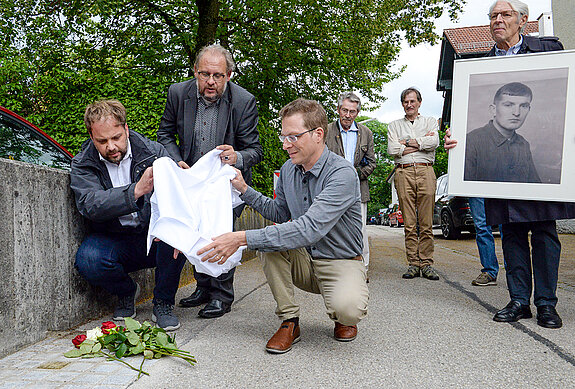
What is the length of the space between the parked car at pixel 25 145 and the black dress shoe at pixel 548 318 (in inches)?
172

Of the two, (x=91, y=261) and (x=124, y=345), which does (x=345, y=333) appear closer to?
(x=124, y=345)

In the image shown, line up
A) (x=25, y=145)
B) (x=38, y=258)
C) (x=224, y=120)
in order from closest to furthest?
(x=38, y=258)
(x=224, y=120)
(x=25, y=145)

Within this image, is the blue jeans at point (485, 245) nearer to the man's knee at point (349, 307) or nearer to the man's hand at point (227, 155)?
the man's knee at point (349, 307)

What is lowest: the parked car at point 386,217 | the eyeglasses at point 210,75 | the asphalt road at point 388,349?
the parked car at point 386,217

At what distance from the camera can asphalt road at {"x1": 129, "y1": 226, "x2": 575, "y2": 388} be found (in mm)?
2734

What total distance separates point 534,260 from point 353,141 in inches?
103

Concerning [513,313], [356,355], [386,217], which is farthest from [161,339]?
[386,217]

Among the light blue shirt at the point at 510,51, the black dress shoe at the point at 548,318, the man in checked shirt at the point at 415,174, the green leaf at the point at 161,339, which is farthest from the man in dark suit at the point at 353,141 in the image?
the green leaf at the point at 161,339

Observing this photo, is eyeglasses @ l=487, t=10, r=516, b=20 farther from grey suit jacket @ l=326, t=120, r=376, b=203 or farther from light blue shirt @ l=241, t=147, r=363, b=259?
grey suit jacket @ l=326, t=120, r=376, b=203

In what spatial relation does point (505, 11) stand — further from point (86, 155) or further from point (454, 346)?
point (86, 155)

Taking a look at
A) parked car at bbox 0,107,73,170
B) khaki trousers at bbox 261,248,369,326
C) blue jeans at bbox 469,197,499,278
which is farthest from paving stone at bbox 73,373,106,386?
blue jeans at bbox 469,197,499,278

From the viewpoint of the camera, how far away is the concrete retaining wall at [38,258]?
3123mm

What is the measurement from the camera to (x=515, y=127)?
4031mm

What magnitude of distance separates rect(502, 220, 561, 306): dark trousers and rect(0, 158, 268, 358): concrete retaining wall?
3.25m
